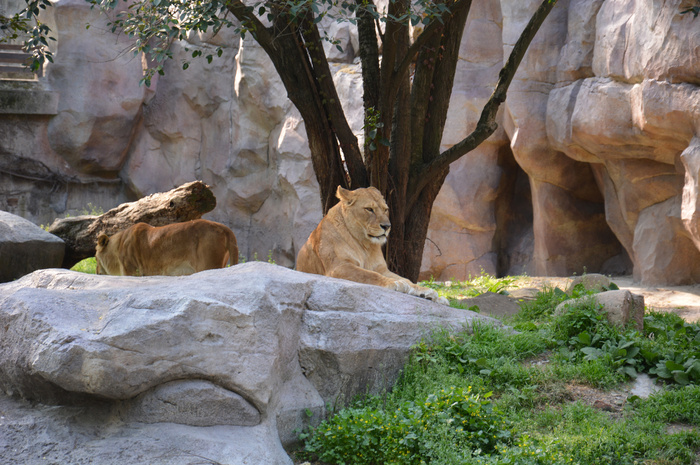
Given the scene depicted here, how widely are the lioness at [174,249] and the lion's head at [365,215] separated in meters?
1.91

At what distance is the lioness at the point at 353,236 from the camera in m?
6.73

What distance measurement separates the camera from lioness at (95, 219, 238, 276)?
817 centimetres

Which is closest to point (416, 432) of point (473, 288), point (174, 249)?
point (174, 249)

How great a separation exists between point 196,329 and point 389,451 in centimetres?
135

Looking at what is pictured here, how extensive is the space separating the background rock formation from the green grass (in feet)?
18.2

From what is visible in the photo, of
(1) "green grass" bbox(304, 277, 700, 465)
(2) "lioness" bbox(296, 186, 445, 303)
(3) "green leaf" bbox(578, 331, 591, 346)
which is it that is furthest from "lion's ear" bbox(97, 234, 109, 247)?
(3) "green leaf" bbox(578, 331, 591, 346)

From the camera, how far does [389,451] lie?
394cm

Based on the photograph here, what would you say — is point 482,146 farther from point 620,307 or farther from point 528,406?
point 528,406

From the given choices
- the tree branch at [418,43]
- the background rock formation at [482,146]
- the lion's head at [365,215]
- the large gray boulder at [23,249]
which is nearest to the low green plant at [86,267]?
the large gray boulder at [23,249]

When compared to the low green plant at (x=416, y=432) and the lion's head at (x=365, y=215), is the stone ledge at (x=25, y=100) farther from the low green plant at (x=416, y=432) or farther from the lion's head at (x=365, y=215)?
the low green plant at (x=416, y=432)

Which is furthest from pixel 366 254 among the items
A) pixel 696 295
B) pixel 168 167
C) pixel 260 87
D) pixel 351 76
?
pixel 168 167

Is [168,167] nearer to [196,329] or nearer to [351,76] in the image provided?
[351,76]

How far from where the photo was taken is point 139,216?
10.2 meters

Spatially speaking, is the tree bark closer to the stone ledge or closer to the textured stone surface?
the textured stone surface
